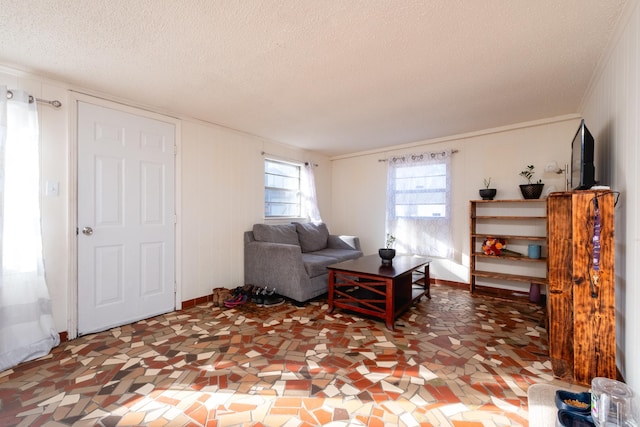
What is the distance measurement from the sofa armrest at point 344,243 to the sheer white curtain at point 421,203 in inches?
23.9

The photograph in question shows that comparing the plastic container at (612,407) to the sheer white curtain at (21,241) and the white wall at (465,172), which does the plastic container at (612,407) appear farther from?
the sheer white curtain at (21,241)

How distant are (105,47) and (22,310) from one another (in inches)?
80.6

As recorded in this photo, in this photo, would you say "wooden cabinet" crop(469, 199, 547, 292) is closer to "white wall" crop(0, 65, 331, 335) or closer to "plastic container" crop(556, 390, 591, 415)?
"plastic container" crop(556, 390, 591, 415)

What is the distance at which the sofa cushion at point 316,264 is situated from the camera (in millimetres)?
3312

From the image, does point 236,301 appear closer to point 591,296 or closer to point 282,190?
point 282,190

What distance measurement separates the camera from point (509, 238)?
3.58m

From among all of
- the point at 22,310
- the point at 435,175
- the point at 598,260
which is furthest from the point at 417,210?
the point at 22,310

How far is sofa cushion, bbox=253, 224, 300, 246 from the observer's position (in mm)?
3783

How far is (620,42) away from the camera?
69.0 inches

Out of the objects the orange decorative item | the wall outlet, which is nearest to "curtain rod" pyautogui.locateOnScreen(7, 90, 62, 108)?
the wall outlet

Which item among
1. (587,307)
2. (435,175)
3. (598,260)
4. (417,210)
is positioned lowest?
(587,307)

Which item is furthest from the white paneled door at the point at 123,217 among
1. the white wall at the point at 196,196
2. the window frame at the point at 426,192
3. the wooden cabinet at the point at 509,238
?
the wooden cabinet at the point at 509,238

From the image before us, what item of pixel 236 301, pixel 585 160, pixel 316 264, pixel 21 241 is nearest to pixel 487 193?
pixel 585 160

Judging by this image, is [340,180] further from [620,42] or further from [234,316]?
[620,42]
